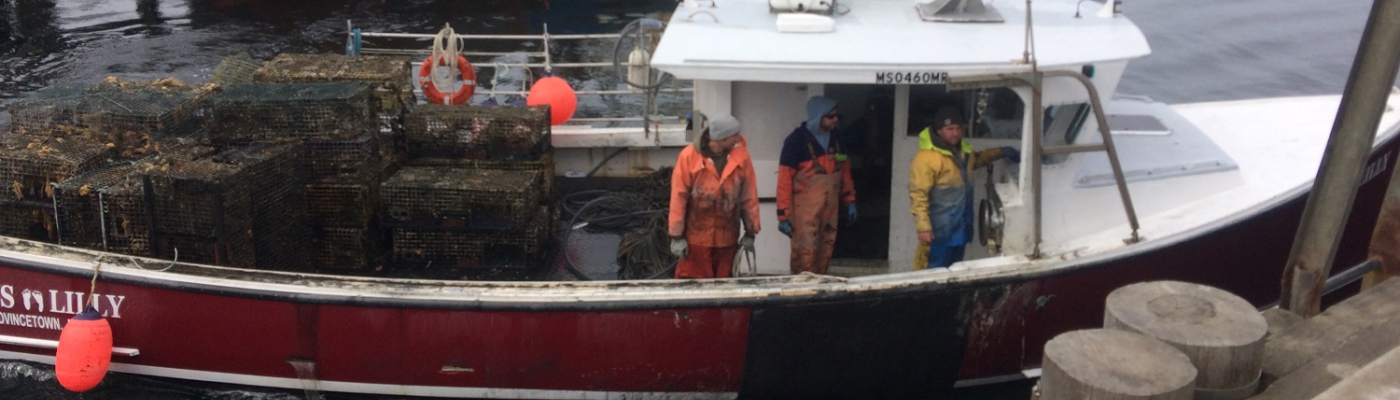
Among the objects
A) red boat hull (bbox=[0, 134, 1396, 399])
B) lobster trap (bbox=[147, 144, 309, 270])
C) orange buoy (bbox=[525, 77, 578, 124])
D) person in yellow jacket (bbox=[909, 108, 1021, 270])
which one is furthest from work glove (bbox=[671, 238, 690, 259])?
orange buoy (bbox=[525, 77, 578, 124])

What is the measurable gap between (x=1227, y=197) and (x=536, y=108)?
427 centimetres

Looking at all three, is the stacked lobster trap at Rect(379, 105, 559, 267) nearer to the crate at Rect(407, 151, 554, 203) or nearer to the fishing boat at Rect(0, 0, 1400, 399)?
the crate at Rect(407, 151, 554, 203)

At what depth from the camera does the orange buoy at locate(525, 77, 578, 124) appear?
820cm

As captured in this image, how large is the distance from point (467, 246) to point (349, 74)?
5.54ft

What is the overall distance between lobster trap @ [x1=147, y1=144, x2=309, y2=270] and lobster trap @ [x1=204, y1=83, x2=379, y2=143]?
250 mm

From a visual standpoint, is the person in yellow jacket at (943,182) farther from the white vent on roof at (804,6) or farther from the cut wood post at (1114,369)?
the cut wood post at (1114,369)

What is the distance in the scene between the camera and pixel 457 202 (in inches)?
246

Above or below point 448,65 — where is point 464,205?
below

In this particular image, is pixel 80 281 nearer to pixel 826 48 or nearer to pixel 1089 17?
pixel 826 48

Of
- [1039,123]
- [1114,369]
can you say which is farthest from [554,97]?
[1114,369]

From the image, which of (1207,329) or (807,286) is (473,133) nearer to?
(807,286)

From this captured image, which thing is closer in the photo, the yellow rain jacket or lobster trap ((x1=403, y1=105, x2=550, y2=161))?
the yellow rain jacket

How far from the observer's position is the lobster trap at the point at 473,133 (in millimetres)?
6984

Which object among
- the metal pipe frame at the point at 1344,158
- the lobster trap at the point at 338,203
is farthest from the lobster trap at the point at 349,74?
the metal pipe frame at the point at 1344,158
